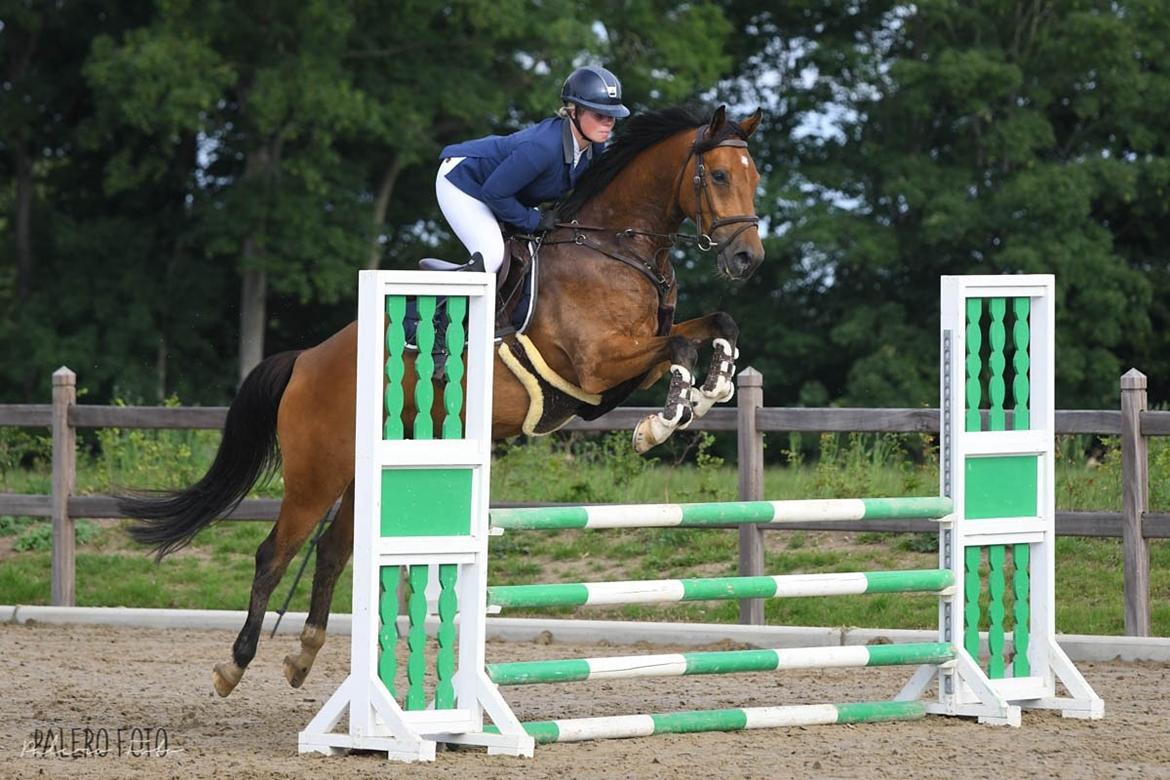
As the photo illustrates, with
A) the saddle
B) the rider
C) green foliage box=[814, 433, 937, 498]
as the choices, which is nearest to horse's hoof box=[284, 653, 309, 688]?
the saddle

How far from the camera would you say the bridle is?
525 cm

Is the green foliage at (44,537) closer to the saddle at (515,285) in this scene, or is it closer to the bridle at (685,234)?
the saddle at (515,285)

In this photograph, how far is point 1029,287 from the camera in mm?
5484

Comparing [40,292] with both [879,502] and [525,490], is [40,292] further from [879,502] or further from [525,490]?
[879,502]

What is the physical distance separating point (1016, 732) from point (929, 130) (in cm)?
1647

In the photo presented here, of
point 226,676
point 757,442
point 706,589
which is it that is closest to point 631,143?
point 706,589

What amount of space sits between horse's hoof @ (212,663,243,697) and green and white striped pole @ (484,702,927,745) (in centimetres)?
111

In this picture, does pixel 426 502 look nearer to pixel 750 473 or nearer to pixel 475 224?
pixel 475 224

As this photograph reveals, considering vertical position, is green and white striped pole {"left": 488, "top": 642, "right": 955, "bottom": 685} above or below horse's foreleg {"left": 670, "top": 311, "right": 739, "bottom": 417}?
below

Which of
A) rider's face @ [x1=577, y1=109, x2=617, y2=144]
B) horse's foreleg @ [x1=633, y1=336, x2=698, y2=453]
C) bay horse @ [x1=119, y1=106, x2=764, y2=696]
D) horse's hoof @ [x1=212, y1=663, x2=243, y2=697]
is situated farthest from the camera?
horse's hoof @ [x1=212, y1=663, x2=243, y2=697]

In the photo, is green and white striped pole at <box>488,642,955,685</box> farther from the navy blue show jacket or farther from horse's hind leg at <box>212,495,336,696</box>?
the navy blue show jacket

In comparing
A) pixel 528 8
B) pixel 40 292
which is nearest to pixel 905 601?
pixel 528 8

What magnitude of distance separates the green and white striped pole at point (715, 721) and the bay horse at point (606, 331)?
844 millimetres

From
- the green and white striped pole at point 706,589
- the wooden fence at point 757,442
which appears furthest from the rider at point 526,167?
the wooden fence at point 757,442
